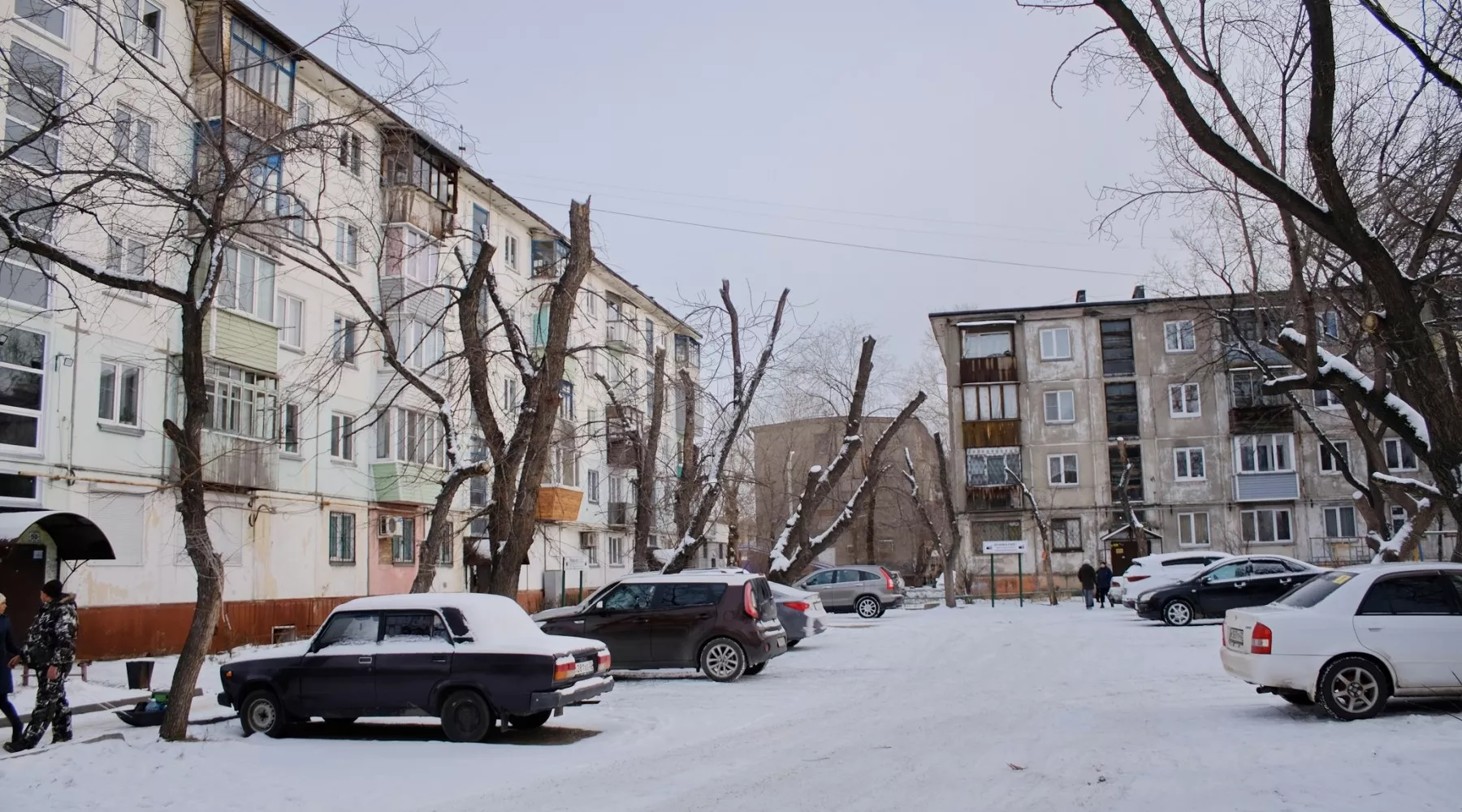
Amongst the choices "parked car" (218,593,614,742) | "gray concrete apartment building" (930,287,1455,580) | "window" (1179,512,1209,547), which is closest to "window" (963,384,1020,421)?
"gray concrete apartment building" (930,287,1455,580)

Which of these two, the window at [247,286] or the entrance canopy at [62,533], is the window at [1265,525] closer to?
the window at [247,286]

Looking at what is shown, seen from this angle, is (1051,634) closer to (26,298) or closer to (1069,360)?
(26,298)

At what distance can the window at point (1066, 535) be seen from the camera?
50.8m

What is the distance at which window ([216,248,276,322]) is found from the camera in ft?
83.8

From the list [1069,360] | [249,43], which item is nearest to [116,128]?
[249,43]

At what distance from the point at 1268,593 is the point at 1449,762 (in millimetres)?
17816

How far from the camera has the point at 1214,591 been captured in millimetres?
26469

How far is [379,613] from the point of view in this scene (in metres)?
12.2

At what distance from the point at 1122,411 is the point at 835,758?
1775 inches

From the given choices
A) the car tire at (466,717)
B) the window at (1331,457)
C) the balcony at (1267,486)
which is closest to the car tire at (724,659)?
the car tire at (466,717)

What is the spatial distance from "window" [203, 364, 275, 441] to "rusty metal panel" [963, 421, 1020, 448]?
109 ft

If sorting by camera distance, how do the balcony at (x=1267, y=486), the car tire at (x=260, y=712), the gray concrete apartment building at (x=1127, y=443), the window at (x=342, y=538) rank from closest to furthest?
1. the car tire at (x=260, y=712)
2. the window at (x=342, y=538)
3. the balcony at (x=1267, y=486)
4. the gray concrete apartment building at (x=1127, y=443)

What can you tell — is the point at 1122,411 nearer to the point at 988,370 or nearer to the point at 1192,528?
the point at 1192,528

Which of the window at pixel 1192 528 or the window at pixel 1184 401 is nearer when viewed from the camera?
the window at pixel 1192 528
